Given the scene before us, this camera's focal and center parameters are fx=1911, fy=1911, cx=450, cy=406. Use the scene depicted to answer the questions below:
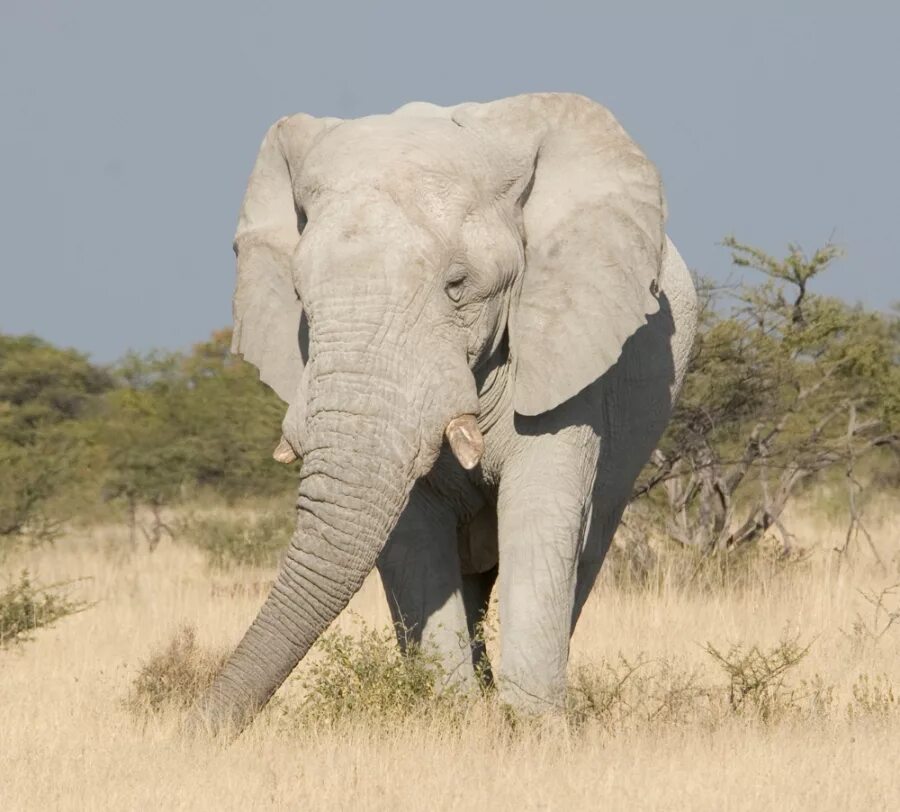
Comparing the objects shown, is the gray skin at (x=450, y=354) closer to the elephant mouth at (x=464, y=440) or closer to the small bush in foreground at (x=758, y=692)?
the elephant mouth at (x=464, y=440)

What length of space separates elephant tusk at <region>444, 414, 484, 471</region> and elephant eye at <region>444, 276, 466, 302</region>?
362 millimetres

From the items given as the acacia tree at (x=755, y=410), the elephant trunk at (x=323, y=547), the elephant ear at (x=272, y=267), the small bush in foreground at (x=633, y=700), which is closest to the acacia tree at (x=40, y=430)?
the acacia tree at (x=755, y=410)

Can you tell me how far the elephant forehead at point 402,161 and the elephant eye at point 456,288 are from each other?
0.82ft

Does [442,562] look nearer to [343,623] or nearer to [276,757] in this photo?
[276,757]

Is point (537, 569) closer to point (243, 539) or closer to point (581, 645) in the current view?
point (581, 645)

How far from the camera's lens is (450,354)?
572cm

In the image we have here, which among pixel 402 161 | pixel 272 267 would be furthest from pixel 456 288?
pixel 272 267

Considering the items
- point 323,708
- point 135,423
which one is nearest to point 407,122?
point 323,708

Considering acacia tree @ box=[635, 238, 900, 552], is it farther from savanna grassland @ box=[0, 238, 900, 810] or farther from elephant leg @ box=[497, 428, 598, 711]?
elephant leg @ box=[497, 428, 598, 711]

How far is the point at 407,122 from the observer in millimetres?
6176

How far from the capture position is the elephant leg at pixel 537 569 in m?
6.09

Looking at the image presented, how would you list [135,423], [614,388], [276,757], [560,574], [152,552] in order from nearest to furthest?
[276,757], [560,574], [614,388], [152,552], [135,423]

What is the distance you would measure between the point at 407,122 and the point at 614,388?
4.32 ft

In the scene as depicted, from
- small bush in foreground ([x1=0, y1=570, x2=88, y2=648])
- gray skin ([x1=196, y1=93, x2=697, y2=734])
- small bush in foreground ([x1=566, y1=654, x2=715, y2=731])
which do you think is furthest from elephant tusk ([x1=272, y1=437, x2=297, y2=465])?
small bush in foreground ([x1=0, y1=570, x2=88, y2=648])
